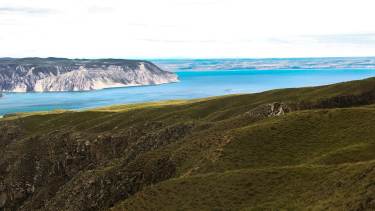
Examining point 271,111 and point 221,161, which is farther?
point 271,111

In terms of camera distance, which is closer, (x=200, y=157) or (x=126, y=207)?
(x=126, y=207)

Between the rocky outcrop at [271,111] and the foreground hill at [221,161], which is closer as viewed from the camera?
the foreground hill at [221,161]

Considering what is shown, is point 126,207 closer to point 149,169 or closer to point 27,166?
point 149,169

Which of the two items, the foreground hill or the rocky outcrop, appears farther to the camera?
the rocky outcrop

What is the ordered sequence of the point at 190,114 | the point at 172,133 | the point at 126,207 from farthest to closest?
the point at 190,114 < the point at 172,133 < the point at 126,207

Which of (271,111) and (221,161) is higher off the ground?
(271,111)

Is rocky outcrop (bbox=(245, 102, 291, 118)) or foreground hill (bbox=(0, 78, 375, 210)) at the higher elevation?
rocky outcrop (bbox=(245, 102, 291, 118))

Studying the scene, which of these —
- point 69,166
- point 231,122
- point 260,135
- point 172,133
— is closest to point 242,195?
point 260,135

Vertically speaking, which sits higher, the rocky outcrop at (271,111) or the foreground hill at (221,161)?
the rocky outcrop at (271,111)
